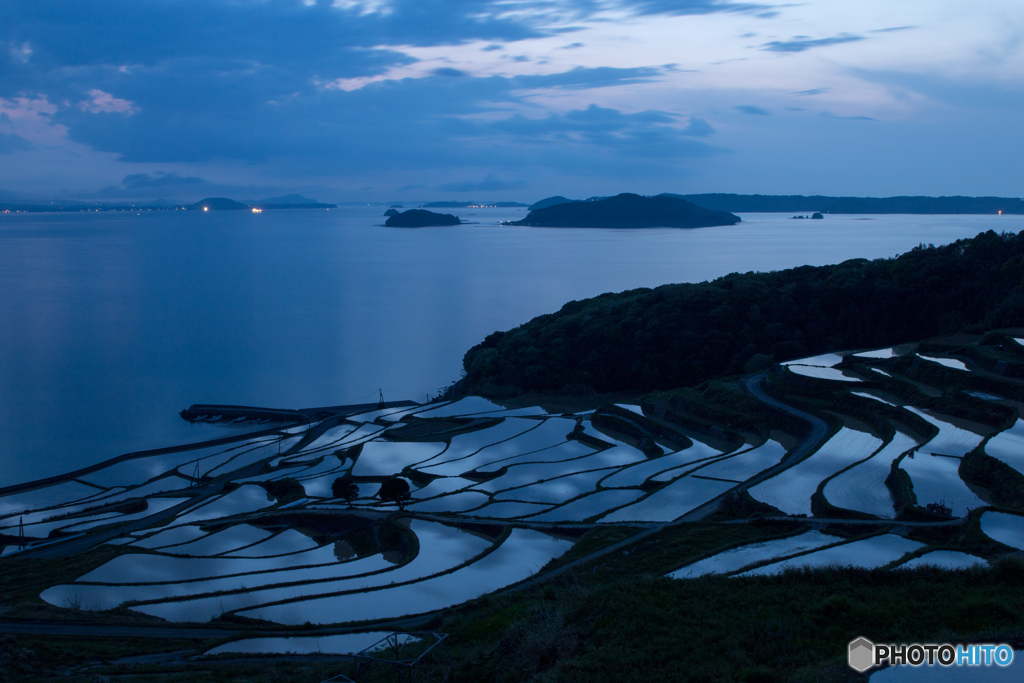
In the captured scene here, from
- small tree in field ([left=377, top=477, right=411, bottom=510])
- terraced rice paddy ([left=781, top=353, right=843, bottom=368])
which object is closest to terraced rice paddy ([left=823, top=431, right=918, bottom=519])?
terraced rice paddy ([left=781, top=353, right=843, bottom=368])

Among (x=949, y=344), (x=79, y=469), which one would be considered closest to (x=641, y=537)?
(x=949, y=344)

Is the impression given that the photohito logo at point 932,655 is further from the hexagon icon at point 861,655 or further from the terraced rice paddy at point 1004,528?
the terraced rice paddy at point 1004,528

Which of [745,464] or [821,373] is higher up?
[821,373]

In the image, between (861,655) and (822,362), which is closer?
(861,655)

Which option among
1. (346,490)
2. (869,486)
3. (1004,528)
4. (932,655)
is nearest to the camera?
(932,655)

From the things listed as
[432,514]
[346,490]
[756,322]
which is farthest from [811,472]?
[756,322]

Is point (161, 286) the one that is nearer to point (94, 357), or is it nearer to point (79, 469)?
point (94, 357)

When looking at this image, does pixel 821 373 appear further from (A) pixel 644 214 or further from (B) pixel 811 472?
(A) pixel 644 214
